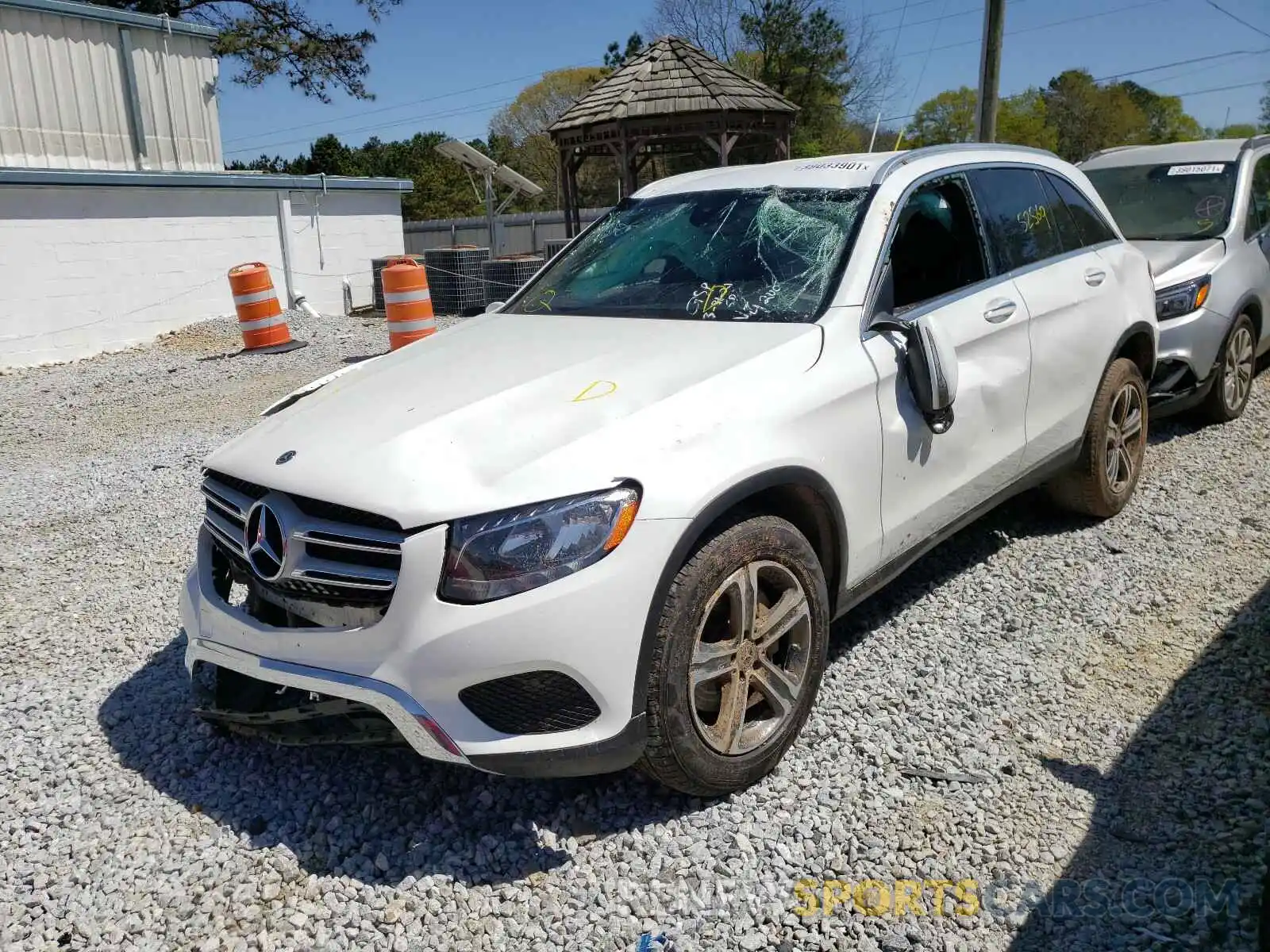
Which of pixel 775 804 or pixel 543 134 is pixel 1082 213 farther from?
pixel 543 134

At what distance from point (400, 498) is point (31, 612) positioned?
→ 10.1 ft

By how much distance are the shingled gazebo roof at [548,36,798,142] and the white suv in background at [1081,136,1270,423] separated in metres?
9.05

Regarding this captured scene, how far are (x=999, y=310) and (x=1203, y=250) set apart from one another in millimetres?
3472

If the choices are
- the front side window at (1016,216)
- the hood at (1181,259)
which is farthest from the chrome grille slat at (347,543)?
the hood at (1181,259)

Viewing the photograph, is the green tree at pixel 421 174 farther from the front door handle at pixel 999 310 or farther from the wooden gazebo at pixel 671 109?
the front door handle at pixel 999 310

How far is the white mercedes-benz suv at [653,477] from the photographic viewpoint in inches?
94.7

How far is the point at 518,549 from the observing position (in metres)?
2.38

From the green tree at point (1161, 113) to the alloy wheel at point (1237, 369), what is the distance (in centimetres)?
6922

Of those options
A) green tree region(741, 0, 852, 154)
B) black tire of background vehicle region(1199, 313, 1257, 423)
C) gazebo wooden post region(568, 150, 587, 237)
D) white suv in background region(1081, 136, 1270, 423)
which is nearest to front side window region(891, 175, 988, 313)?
white suv in background region(1081, 136, 1270, 423)

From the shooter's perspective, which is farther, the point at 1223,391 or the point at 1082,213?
the point at 1223,391

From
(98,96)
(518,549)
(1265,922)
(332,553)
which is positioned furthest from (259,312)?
(1265,922)

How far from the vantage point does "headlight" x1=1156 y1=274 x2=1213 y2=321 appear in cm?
600

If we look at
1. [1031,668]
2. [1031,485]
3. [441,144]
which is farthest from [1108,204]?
[441,144]

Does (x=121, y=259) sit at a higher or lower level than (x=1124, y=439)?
higher
